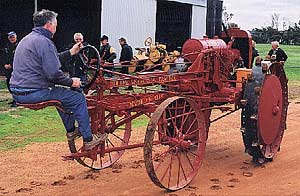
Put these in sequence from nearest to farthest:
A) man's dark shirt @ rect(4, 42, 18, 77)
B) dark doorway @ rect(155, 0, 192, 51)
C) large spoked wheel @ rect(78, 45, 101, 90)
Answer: large spoked wheel @ rect(78, 45, 101, 90) → man's dark shirt @ rect(4, 42, 18, 77) → dark doorway @ rect(155, 0, 192, 51)

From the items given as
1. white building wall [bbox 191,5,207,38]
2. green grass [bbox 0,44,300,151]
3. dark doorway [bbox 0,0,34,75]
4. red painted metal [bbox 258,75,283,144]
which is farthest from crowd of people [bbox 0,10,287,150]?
white building wall [bbox 191,5,207,38]

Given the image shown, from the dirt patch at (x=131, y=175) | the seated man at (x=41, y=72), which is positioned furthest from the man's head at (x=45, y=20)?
the dirt patch at (x=131, y=175)

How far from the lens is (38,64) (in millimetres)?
4785

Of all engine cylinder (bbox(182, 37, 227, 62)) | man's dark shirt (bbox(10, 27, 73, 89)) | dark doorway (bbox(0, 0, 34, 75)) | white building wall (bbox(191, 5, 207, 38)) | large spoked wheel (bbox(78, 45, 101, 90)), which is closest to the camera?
man's dark shirt (bbox(10, 27, 73, 89))

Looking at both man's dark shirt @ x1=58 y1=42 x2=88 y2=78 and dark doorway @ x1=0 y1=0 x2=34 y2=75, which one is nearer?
man's dark shirt @ x1=58 y1=42 x2=88 y2=78

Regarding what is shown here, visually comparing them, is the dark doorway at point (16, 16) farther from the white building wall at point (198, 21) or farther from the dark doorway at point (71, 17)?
the white building wall at point (198, 21)

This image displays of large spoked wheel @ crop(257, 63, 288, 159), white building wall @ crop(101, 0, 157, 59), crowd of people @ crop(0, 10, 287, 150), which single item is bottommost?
large spoked wheel @ crop(257, 63, 288, 159)

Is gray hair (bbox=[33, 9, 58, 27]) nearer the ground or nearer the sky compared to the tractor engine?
nearer the sky

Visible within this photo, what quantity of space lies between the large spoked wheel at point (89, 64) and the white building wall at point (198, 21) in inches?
759

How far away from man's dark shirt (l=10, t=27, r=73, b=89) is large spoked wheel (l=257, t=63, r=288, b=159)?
2945mm

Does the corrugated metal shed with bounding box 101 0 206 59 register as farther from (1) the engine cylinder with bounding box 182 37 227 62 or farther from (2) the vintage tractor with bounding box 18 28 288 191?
(1) the engine cylinder with bounding box 182 37 227 62

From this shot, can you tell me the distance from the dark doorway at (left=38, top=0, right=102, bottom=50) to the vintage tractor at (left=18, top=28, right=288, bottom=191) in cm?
1611

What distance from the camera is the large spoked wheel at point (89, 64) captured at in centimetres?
530

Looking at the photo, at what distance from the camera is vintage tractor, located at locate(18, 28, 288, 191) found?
554cm
